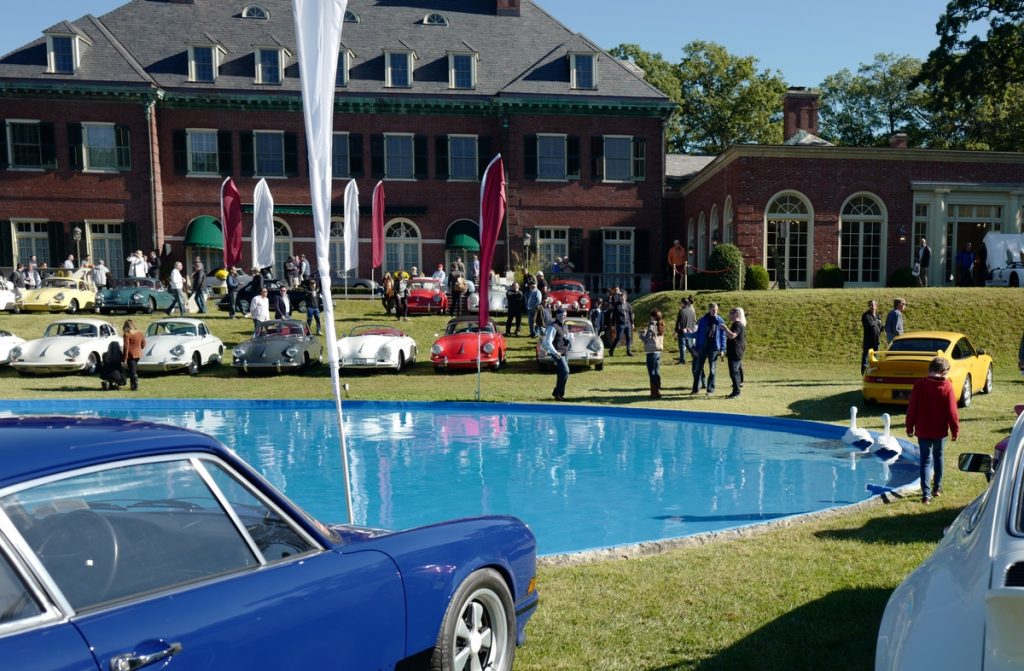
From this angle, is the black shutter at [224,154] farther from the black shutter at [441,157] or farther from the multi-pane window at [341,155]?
the black shutter at [441,157]

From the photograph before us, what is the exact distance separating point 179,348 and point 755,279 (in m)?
18.6

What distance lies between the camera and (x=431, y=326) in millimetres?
28859

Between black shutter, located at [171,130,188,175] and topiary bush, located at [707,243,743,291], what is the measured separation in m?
24.2

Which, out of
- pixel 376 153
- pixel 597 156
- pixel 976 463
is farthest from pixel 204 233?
pixel 976 463

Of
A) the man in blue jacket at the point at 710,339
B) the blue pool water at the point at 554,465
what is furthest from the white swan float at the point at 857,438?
the man in blue jacket at the point at 710,339

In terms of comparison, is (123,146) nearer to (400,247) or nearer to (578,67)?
(400,247)

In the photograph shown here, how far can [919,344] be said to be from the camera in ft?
53.5

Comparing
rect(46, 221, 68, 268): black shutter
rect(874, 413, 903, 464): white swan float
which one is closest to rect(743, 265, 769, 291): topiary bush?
rect(874, 413, 903, 464): white swan float

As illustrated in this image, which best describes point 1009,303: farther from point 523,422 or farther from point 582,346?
point 523,422

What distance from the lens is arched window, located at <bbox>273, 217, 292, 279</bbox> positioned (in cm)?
3956

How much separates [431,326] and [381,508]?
19536mm

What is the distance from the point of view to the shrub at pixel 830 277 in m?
30.4

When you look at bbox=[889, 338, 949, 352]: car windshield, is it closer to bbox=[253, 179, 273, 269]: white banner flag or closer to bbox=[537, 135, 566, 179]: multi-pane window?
bbox=[253, 179, 273, 269]: white banner flag

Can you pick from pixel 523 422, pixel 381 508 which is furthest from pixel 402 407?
pixel 381 508
